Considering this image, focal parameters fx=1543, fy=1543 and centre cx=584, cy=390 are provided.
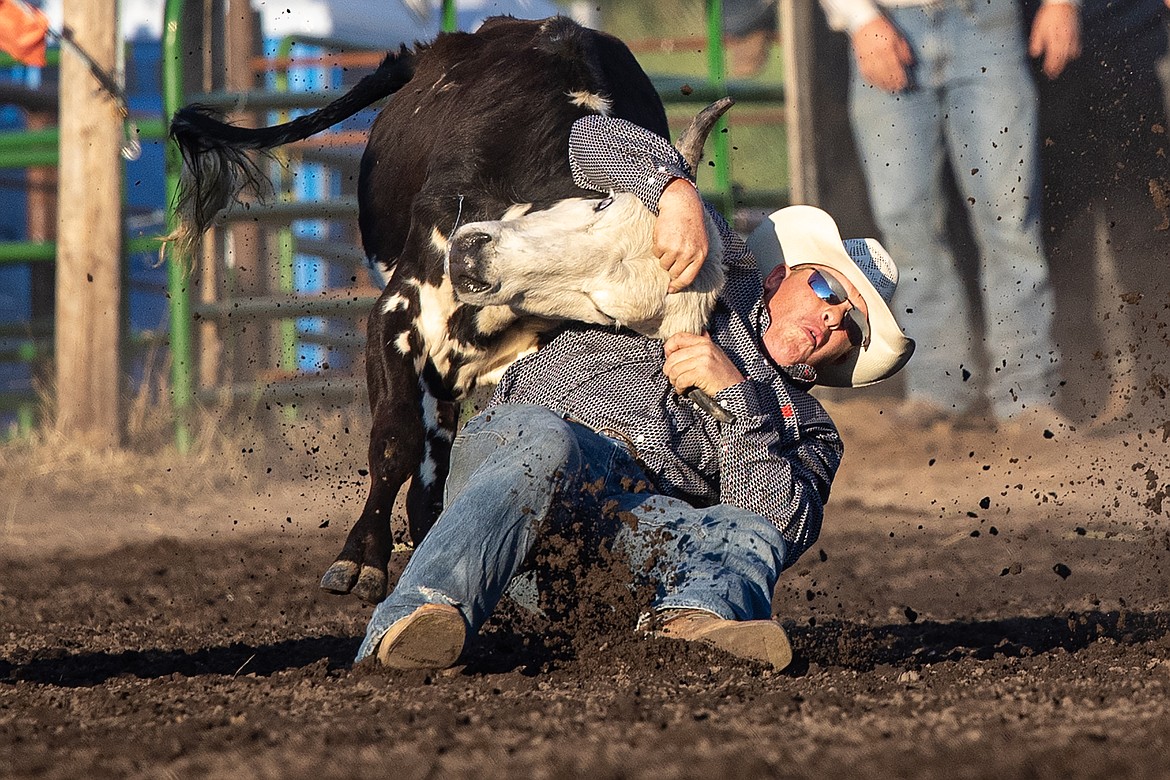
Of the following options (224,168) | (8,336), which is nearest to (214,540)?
(224,168)

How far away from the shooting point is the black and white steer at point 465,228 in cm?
322

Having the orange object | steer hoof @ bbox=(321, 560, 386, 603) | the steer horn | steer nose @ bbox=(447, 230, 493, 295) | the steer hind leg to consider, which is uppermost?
the orange object

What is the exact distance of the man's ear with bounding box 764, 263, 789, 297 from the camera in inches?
129

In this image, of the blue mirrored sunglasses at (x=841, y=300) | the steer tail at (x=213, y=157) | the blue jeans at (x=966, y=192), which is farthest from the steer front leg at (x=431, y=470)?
the blue jeans at (x=966, y=192)

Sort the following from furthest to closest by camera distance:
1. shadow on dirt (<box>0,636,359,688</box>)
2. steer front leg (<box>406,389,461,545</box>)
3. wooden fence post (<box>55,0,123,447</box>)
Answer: wooden fence post (<box>55,0,123,447</box>) < steer front leg (<box>406,389,461,545</box>) < shadow on dirt (<box>0,636,359,688</box>)

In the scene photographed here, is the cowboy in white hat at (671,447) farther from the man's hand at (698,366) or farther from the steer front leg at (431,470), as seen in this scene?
the steer front leg at (431,470)

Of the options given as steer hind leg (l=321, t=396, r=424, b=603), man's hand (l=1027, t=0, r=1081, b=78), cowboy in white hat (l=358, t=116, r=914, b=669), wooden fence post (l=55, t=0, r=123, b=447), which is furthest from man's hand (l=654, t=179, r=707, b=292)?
wooden fence post (l=55, t=0, r=123, b=447)

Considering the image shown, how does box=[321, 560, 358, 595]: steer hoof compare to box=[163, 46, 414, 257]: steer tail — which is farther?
box=[163, 46, 414, 257]: steer tail

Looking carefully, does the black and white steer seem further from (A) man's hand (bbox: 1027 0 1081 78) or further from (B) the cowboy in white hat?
(A) man's hand (bbox: 1027 0 1081 78)

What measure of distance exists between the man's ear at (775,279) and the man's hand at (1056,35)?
12.0ft

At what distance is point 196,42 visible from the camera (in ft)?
24.7

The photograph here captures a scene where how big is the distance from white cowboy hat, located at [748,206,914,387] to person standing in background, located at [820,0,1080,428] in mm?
3055

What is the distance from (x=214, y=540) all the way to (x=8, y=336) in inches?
129

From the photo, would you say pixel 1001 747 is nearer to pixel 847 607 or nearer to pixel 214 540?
pixel 847 607
